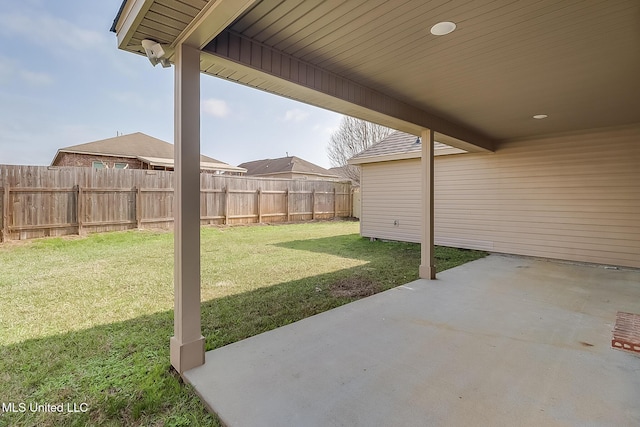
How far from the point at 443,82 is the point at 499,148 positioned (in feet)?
13.9

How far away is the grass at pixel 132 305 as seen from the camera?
6.21ft

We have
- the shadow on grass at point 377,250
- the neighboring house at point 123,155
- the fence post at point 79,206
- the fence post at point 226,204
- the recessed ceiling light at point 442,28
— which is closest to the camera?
the recessed ceiling light at point 442,28

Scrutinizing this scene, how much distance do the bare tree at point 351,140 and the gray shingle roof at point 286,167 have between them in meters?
2.72

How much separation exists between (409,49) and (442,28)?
1.22 ft

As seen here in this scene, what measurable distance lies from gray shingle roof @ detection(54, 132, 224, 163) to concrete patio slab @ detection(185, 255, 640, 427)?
1214cm

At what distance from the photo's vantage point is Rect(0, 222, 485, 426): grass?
189 cm

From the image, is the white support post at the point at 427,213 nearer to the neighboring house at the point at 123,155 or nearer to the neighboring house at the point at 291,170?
the neighboring house at the point at 123,155

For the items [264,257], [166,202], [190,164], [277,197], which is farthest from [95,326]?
[277,197]

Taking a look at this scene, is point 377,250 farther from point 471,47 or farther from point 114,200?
point 114,200

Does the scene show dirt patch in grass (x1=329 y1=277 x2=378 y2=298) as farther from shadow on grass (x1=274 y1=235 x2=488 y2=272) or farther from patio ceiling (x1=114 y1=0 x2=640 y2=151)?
patio ceiling (x1=114 y1=0 x2=640 y2=151)

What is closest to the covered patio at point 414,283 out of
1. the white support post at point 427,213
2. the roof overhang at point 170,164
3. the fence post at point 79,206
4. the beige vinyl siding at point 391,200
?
the white support post at point 427,213

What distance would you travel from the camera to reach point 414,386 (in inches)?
79.5

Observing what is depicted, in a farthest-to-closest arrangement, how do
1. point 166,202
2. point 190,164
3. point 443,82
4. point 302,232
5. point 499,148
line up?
point 302,232 → point 166,202 → point 499,148 → point 443,82 → point 190,164

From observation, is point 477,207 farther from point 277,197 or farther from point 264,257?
point 277,197
